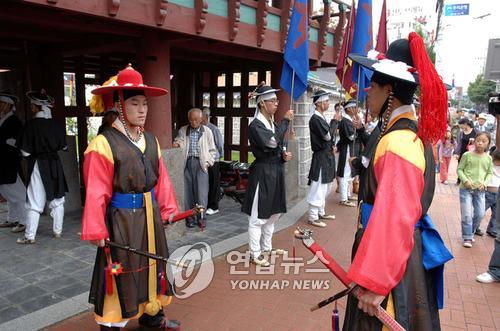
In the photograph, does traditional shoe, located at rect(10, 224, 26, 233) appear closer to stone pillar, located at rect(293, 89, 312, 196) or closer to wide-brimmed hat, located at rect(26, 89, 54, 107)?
wide-brimmed hat, located at rect(26, 89, 54, 107)

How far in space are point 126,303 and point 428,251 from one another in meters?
2.09

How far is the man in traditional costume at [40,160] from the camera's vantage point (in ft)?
17.4

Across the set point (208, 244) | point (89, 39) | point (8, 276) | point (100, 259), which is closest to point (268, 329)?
point (100, 259)

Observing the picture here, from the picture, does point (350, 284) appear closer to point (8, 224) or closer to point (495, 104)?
point (495, 104)

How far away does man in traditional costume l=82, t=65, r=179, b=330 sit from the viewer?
9.00 feet

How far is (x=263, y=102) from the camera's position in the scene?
4664 millimetres

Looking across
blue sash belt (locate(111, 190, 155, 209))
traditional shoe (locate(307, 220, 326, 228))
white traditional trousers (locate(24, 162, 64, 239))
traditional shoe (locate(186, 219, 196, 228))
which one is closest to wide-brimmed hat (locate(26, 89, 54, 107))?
white traditional trousers (locate(24, 162, 64, 239))

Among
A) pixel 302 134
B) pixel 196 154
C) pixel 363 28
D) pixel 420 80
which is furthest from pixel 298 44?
pixel 302 134

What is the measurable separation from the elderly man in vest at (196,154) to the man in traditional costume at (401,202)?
14.6 feet

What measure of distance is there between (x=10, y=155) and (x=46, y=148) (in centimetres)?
64

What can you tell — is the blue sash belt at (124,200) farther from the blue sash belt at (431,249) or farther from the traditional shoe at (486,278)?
the traditional shoe at (486,278)

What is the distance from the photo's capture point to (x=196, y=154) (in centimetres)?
652

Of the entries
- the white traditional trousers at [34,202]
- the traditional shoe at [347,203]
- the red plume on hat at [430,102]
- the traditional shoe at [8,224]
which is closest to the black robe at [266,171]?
the red plume on hat at [430,102]

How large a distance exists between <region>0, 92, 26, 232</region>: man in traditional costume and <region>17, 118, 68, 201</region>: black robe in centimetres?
37
